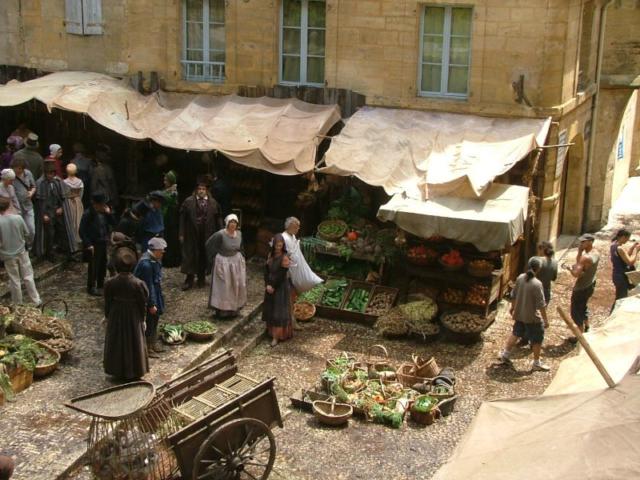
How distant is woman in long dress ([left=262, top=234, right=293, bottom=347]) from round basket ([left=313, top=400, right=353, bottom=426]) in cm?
225

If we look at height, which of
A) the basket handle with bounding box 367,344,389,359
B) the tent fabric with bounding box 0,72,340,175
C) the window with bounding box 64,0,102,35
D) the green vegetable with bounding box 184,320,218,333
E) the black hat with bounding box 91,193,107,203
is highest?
the window with bounding box 64,0,102,35

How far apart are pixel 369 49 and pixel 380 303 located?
15.2ft

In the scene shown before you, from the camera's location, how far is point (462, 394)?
11.7 meters

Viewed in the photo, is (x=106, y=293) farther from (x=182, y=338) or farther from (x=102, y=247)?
(x=102, y=247)

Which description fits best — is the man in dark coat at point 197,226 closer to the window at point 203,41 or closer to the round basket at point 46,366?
the round basket at point 46,366

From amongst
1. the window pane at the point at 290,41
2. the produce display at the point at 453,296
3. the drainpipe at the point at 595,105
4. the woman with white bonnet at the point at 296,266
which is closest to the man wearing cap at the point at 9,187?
the woman with white bonnet at the point at 296,266

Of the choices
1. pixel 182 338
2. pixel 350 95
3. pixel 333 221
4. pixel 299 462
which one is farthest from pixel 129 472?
pixel 350 95

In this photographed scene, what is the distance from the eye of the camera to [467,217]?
12.9 metres

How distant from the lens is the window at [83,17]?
667 inches

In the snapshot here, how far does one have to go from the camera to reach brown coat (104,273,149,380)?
1050 cm

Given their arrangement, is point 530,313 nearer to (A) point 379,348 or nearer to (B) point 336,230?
(A) point 379,348

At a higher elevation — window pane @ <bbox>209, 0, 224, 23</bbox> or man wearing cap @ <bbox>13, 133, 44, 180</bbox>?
window pane @ <bbox>209, 0, 224, 23</bbox>

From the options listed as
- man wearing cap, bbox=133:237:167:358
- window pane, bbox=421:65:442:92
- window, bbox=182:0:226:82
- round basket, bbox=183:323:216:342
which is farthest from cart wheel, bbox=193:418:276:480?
window, bbox=182:0:226:82

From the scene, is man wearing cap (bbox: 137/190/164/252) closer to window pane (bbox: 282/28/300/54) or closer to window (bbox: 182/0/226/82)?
window (bbox: 182/0/226/82)
